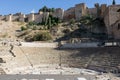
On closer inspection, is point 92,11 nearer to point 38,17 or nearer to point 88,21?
point 88,21

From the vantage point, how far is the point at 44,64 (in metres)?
33.1

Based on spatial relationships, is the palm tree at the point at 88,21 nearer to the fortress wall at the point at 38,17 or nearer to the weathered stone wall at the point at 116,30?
the weathered stone wall at the point at 116,30

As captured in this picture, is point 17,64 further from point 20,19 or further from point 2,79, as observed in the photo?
point 20,19

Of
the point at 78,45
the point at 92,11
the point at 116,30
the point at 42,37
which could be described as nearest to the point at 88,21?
the point at 92,11

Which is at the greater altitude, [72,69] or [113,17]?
[113,17]

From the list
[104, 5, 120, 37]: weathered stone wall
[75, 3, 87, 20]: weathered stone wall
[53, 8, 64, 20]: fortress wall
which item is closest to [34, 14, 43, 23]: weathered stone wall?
[53, 8, 64, 20]: fortress wall

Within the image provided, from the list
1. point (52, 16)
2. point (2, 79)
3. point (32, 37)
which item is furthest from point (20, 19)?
point (2, 79)

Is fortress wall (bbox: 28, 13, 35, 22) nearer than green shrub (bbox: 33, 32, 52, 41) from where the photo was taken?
No

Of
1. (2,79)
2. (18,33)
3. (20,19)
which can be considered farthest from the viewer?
(20,19)

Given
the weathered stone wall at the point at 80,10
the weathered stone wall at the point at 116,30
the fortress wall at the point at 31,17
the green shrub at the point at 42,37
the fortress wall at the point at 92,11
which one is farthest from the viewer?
the fortress wall at the point at 31,17

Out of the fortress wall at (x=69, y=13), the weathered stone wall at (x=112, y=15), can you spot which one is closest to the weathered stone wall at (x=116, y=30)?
the weathered stone wall at (x=112, y=15)

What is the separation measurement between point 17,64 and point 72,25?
15687mm

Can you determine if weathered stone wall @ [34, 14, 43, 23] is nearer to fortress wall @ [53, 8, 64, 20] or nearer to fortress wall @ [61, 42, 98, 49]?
fortress wall @ [53, 8, 64, 20]

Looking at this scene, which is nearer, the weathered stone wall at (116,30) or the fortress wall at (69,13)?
the weathered stone wall at (116,30)
